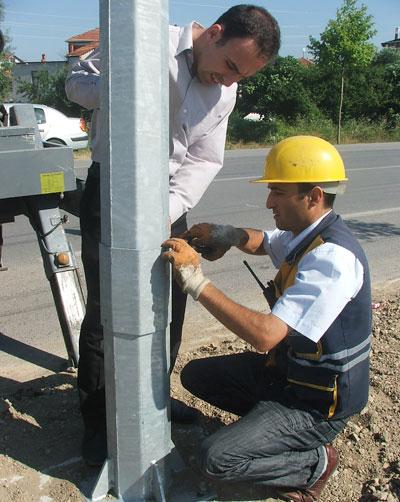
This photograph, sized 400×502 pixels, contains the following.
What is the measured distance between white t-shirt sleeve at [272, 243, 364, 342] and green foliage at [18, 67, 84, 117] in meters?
30.0

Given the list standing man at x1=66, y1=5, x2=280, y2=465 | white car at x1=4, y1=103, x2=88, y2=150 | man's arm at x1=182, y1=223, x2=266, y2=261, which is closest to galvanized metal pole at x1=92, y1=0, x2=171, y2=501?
standing man at x1=66, y1=5, x2=280, y2=465

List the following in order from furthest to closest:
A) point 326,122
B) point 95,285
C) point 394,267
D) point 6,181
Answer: point 326,122 < point 394,267 < point 6,181 < point 95,285

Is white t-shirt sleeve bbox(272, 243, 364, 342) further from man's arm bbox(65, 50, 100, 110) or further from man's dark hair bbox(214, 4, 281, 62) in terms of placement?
man's arm bbox(65, 50, 100, 110)

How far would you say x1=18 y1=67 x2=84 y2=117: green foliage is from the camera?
31266 millimetres

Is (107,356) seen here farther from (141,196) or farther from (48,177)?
(48,177)

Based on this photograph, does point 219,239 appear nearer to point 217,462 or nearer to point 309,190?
point 309,190

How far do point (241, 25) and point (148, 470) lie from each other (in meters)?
1.85

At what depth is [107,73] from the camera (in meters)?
1.91

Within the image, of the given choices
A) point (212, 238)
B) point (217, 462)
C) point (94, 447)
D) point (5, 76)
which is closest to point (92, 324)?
point (94, 447)

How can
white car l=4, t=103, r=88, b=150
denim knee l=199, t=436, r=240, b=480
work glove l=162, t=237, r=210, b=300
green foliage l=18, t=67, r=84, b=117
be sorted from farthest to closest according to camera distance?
green foliage l=18, t=67, r=84, b=117 → white car l=4, t=103, r=88, b=150 → denim knee l=199, t=436, r=240, b=480 → work glove l=162, t=237, r=210, b=300

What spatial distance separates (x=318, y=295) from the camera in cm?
229

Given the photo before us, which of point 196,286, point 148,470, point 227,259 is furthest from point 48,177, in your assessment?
point 227,259

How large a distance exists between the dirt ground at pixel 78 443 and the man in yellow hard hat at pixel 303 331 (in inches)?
6.9

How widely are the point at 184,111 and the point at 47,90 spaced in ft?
103
